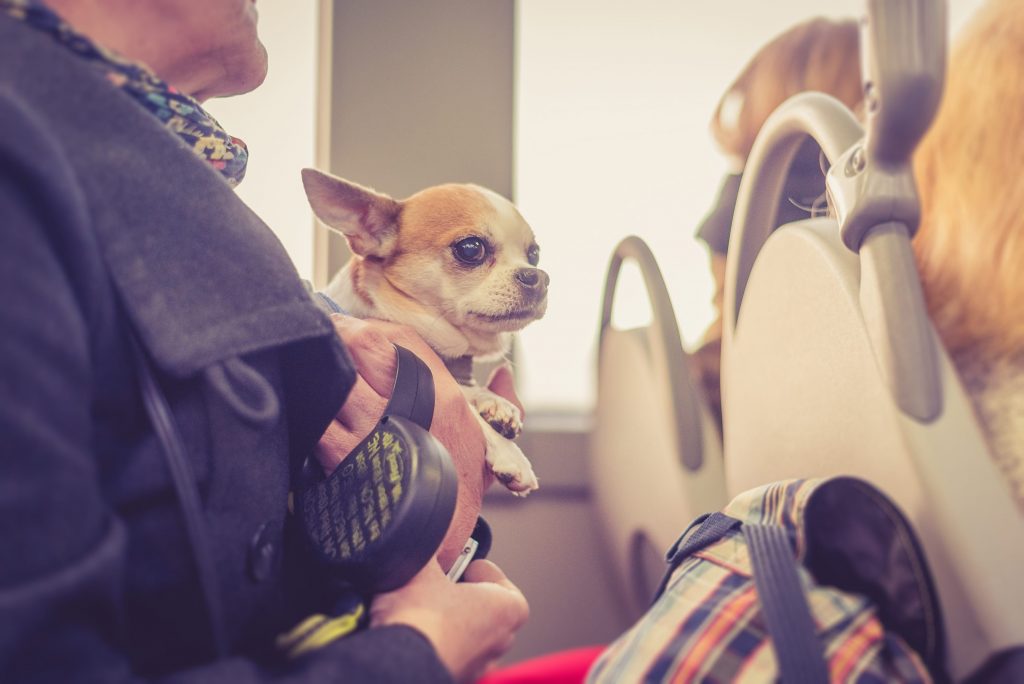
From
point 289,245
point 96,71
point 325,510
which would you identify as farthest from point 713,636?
point 289,245

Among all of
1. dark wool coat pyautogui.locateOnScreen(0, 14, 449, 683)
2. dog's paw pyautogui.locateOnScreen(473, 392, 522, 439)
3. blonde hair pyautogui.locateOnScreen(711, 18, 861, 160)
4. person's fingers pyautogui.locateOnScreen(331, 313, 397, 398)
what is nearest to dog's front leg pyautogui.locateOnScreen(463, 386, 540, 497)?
dog's paw pyautogui.locateOnScreen(473, 392, 522, 439)

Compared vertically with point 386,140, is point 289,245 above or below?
below

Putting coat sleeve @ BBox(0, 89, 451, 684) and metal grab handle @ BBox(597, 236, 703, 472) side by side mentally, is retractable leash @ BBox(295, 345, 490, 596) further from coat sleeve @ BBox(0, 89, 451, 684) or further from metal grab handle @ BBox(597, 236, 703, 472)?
metal grab handle @ BBox(597, 236, 703, 472)

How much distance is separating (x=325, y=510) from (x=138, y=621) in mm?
141

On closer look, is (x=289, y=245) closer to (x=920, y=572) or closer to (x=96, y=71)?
(x=96, y=71)

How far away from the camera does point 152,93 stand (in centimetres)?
43

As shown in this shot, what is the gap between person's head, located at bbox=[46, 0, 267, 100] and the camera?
0.45 m

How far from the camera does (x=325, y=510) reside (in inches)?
18.8

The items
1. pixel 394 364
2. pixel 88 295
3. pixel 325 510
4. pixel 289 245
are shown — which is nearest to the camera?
pixel 88 295

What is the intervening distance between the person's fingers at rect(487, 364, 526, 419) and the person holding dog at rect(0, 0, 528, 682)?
0.30m

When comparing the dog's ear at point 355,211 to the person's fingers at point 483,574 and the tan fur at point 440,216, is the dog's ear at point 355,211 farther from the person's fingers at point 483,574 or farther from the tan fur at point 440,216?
the person's fingers at point 483,574

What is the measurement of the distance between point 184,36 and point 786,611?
0.56 meters

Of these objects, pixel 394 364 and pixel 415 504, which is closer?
pixel 415 504

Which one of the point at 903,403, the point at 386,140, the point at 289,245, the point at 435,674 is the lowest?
the point at 435,674
